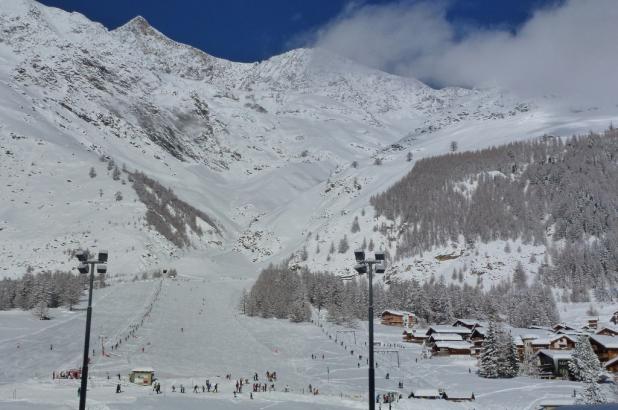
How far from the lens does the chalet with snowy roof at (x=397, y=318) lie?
385ft

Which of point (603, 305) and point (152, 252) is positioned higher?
point (152, 252)

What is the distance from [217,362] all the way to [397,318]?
52917 mm

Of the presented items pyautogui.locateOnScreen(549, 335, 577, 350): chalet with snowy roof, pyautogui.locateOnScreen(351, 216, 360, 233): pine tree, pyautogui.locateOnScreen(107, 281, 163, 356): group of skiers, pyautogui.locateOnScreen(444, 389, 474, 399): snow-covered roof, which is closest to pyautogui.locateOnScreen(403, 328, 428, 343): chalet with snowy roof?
pyautogui.locateOnScreen(549, 335, 577, 350): chalet with snowy roof

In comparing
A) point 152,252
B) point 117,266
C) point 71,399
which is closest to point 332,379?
point 71,399

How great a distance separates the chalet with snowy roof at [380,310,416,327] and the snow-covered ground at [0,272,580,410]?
259 inches

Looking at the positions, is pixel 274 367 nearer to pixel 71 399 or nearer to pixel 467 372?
pixel 467 372

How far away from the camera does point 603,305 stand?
421 feet

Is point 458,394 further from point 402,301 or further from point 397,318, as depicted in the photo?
point 402,301

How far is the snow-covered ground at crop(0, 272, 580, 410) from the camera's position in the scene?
51.3 m

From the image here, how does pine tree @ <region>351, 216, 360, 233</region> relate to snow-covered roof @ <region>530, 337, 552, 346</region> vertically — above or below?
above

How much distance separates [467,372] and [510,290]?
73.0m

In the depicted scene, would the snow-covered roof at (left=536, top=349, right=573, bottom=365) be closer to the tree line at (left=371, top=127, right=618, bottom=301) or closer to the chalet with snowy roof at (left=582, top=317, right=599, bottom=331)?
the chalet with snowy roof at (left=582, top=317, right=599, bottom=331)

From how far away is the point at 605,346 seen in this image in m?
81.4

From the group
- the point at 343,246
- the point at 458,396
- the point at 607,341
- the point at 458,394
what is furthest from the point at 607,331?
the point at 343,246
